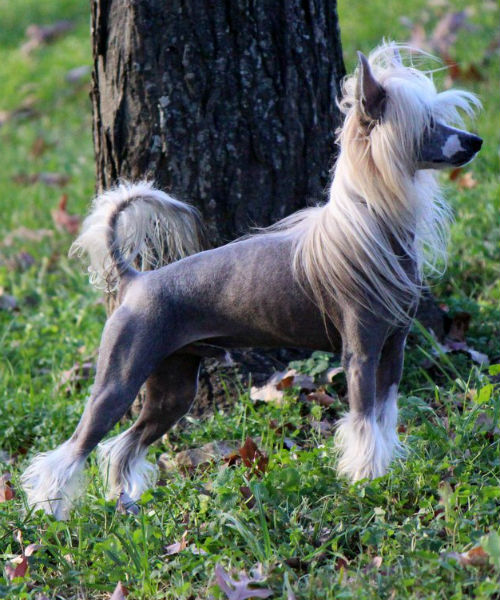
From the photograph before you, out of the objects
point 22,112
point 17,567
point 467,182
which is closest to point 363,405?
point 17,567

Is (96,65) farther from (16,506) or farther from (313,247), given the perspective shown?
(16,506)

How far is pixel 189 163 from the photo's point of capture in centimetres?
404

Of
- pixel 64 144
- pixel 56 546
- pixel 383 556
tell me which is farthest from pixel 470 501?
pixel 64 144

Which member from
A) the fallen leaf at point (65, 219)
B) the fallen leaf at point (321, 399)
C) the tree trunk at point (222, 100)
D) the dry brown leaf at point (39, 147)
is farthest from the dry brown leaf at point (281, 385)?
the dry brown leaf at point (39, 147)

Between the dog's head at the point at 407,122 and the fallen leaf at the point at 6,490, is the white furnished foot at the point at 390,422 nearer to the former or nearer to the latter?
the dog's head at the point at 407,122

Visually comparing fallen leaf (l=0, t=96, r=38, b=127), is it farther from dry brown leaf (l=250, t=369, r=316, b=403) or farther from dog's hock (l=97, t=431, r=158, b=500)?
dog's hock (l=97, t=431, r=158, b=500)

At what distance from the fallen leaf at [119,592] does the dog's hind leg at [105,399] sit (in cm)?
57

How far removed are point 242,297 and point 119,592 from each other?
1.14 metres

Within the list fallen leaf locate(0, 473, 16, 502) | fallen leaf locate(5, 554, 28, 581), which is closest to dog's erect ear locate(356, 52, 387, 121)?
fallen leaf locate(5, 554, 28, 581)

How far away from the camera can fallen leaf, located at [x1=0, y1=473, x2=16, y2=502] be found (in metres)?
3.73

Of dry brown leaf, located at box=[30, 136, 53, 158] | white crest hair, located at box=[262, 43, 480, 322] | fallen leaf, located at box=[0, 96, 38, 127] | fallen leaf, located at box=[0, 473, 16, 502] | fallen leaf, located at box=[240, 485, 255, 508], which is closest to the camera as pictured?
white crest hair, located at box=[262, 43, 480, 322]

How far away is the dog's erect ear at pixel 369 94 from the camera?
2869mm

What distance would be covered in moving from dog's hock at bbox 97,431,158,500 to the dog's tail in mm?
677

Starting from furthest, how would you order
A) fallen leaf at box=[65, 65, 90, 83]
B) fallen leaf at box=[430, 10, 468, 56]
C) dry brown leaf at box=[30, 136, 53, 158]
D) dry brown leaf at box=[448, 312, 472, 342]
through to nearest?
fallen leaf at box=[65, 65, 90, 83] < dry brown leaf at box=[30, 136, 53, 158] < fallen leaf at box=[430, 10, 468, 56] < dry brown leaf at box=[448, 312, 472, 342]
